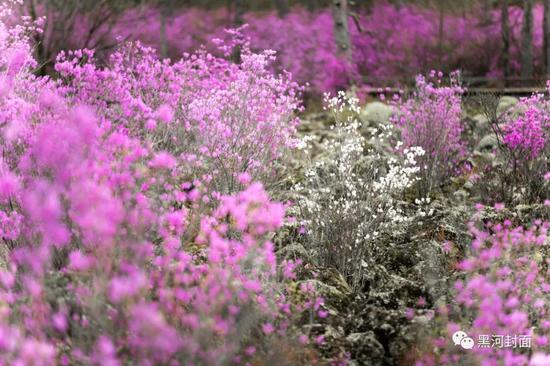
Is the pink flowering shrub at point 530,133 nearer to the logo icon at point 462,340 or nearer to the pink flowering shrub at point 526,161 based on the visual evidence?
the pink flowering shrub at point 526,161

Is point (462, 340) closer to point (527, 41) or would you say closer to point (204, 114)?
point (204, 114)

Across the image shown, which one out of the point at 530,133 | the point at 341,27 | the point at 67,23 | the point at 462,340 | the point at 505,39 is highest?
the point at 67,23

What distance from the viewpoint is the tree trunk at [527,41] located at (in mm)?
13641

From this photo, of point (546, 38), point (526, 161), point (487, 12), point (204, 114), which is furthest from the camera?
point (487, 12)

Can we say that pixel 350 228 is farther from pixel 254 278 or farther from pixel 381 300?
pixel 254 278

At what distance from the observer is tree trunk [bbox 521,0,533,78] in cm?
1364

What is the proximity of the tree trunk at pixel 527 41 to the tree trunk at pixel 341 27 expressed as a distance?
3.64m

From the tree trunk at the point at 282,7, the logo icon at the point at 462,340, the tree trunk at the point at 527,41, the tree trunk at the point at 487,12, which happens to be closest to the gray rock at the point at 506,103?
the tree trunk at the point at 527,41

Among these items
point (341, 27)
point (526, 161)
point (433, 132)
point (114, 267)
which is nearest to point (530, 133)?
point (526, 161)

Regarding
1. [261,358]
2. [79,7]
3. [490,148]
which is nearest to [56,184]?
[261,358]

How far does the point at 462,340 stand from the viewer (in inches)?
129

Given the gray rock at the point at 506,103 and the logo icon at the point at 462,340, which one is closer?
the logo icon at the point at 462,340

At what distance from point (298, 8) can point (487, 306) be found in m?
16.8

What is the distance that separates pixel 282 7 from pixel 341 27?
751 cm
